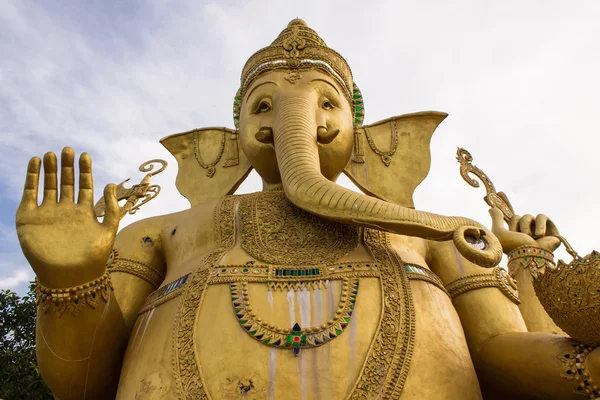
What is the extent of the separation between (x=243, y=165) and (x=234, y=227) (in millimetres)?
953

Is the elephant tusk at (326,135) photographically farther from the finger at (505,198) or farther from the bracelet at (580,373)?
the bracelet at (580,373)

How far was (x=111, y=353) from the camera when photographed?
3.15m

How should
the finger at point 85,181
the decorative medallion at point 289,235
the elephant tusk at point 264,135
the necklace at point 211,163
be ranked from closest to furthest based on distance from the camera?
the finger at point 85,181 < the decorative medallion at point 289,235 < the elephant tusk at point 264,135 < the necklace at point 211,163

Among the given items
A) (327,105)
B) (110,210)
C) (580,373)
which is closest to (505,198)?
(327,105)

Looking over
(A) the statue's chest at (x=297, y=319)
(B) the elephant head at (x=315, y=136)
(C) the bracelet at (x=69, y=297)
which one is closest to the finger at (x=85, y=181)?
(C) the bracelet at (x=69, y=297)

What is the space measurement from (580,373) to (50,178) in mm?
2485

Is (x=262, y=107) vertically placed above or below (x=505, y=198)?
above

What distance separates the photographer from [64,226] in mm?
2711

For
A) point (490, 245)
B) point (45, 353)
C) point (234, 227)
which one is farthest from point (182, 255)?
point (490, 245)

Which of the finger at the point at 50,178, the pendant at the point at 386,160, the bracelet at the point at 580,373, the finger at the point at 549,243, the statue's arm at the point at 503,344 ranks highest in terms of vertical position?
the pendant at the point at 386,160

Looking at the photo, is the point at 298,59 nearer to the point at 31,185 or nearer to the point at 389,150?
the point at 389,150

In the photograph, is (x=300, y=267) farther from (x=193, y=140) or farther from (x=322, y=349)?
(x=193, y=140)

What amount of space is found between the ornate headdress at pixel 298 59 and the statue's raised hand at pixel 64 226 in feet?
5.31

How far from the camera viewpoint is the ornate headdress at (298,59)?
4.03 m
